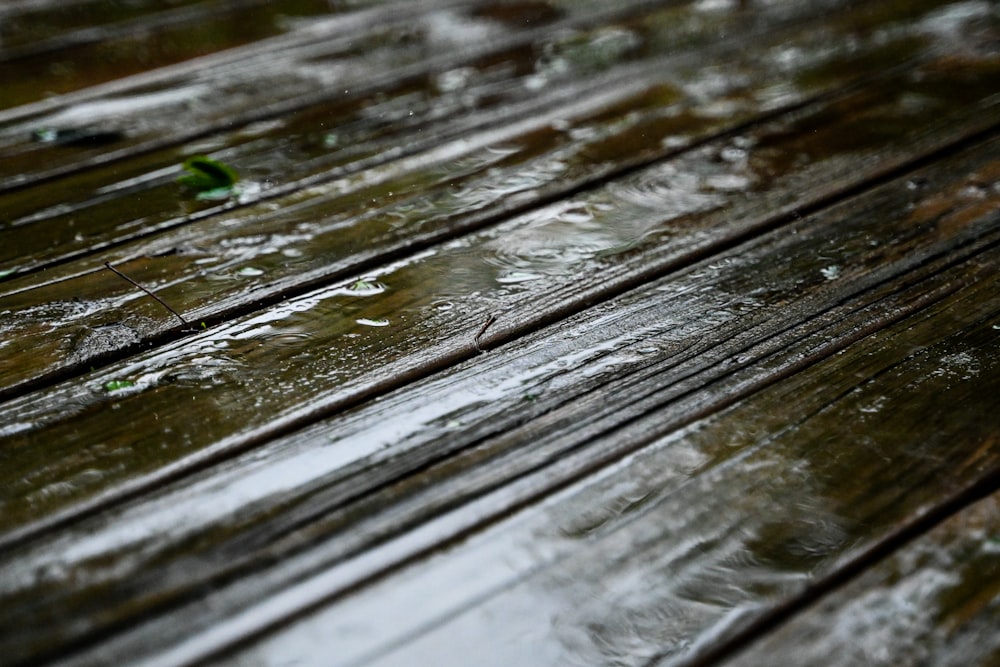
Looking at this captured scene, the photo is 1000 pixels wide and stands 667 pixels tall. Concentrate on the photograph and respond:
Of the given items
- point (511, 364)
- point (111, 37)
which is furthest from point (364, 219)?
point (111, 37)

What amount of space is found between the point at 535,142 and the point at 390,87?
1.15 feet

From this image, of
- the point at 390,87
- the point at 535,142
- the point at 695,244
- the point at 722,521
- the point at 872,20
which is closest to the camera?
the point at 722,521

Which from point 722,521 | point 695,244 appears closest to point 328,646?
point 722,521

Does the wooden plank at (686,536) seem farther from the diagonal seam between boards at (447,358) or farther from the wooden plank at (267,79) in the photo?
the wooden plank at (267,79)

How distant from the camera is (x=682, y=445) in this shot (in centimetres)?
79

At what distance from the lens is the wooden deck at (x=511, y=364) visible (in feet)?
2.13

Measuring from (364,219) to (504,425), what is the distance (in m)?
0.46

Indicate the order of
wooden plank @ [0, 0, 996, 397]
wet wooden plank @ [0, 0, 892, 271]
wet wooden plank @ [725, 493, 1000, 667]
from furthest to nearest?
wet wooden plank @ [0, 0, 892, 271] < wooden plank @ [0, 0, 996, 397] < wet wooden plank @ [725, 493, 1000, 667]

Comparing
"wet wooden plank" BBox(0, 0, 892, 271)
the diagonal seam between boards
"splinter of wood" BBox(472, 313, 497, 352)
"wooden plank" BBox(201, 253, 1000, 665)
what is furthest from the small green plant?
"wooden plank" BBox(201, 253, 1000, 665)

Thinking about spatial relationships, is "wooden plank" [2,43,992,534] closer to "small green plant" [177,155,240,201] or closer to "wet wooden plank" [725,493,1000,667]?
"small green plant" [177,155,240,201]

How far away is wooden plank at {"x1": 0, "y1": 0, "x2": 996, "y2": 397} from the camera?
97 cm

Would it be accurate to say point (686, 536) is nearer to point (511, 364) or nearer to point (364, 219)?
point (511, 364)

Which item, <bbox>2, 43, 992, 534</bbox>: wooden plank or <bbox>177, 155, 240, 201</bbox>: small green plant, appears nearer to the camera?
<bbox>2, 43, 992, 534</bbox>: wooden plank

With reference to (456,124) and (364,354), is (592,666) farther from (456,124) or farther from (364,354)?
(456,124)
